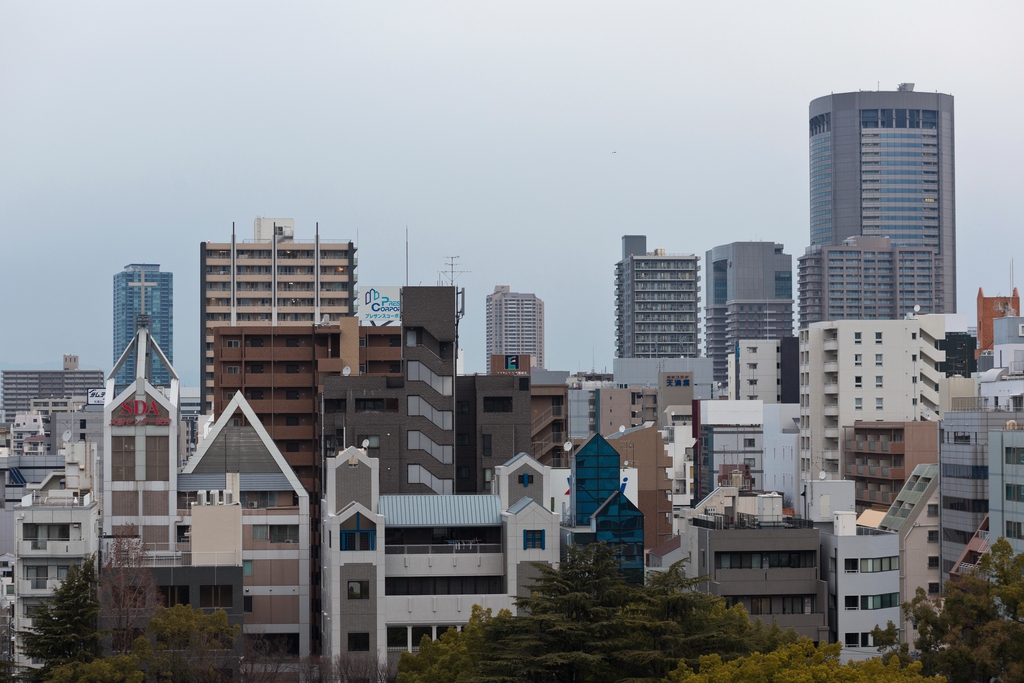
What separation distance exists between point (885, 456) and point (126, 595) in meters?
57.2

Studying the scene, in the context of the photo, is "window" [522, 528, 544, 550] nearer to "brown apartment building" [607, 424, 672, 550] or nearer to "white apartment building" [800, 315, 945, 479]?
"brown apartment building" [607, 424, 672, 550]

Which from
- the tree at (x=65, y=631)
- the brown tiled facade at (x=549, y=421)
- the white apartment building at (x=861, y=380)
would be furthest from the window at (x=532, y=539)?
the white apartment building at (x=861, y=380)

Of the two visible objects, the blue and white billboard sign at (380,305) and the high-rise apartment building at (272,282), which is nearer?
the blue and white billboard sign at (380,305)

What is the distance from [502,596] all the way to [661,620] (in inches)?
783

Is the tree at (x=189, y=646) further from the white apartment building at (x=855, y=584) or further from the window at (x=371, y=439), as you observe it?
the white apartment building at (x=855, y=584)

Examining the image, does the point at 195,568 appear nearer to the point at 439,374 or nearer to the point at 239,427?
the point at 239,427

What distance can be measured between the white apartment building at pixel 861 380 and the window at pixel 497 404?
36214 mm

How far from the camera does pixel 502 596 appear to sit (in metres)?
63.4

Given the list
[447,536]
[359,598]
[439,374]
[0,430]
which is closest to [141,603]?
[359,598]

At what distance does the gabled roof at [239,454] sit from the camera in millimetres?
74500

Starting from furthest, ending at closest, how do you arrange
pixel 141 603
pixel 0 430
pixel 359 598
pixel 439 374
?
1. pixel 0 430
2. pixel 439 374
3. pixel 359 598
4. pixel 141 603

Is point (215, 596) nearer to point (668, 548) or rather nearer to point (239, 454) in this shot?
point (239, 454)

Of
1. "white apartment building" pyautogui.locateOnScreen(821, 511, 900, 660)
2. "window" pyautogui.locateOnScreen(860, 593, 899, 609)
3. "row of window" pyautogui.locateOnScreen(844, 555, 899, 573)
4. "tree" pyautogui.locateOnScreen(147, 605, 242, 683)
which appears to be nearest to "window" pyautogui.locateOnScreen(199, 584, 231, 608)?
"tree" pyautogui.locateOnScreen(147, 605, 242, 683)

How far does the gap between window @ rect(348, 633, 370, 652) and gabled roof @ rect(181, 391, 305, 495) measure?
42.8ft
